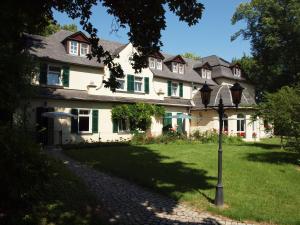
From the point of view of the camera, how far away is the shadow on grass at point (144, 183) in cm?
707

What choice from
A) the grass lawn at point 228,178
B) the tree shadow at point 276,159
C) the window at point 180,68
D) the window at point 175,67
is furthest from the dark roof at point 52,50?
the tree shadow at point 276,159

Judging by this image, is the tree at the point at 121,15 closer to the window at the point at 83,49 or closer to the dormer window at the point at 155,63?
the window at the point at 83,49

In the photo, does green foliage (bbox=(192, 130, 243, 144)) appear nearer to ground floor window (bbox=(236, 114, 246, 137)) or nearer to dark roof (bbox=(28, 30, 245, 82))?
ground floor window (bbox=(236, 114, 246, 137))

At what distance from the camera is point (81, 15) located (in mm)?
8961

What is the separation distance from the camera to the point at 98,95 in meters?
23.8

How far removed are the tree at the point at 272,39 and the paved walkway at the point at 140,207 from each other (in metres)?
30.1

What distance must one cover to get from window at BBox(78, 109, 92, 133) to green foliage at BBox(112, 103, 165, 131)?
80.2 inches

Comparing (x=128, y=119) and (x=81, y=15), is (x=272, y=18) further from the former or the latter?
(x=81, y=15)

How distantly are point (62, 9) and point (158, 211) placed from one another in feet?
20.4

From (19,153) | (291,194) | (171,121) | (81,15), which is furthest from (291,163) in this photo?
(171,121)

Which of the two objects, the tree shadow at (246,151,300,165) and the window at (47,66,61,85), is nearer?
the tree shadow at (246,151,300,165)

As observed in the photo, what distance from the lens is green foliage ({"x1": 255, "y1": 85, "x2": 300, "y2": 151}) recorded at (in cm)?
1309

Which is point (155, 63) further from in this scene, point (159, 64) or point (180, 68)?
point (180, 68)

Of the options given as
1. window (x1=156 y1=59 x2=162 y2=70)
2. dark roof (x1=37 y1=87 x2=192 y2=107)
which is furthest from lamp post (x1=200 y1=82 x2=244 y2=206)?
window (x1=156 y1=59 x2=162 y2=70)
